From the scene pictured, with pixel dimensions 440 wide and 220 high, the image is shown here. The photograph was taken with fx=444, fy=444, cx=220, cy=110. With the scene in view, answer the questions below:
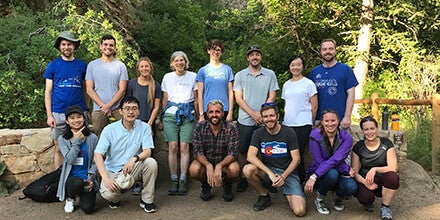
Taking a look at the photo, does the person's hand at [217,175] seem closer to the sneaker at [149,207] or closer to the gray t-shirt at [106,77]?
the sneaker at [149,207]

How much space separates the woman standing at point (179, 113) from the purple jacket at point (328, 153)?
1.39 m

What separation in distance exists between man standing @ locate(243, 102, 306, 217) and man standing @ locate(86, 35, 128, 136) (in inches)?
65.2

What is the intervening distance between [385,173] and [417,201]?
36.7 inches

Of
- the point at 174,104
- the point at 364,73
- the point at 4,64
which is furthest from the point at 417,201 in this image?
the point at 4,64

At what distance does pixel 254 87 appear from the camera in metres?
4.94

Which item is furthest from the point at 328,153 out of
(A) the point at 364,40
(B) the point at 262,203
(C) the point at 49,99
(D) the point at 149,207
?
(A) the point at 364,40

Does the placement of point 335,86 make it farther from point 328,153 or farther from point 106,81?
point 106,81

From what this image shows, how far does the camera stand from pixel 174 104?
16.5 feet

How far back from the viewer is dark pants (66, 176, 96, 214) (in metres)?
4.43

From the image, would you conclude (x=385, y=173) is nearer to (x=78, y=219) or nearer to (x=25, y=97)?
(x=78, y=219)

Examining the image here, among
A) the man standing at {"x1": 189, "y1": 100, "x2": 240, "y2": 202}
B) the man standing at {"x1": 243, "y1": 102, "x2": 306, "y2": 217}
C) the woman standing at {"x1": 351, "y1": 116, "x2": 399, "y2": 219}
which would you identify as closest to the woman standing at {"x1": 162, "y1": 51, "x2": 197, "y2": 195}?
the man standing at {"x1": 189, "y1": 100, "x2": 240, "y2": 202}

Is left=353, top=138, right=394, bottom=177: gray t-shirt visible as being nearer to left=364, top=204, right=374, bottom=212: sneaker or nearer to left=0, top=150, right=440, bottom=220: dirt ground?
left=364, top=204, right=374, bottom=212: sneaker

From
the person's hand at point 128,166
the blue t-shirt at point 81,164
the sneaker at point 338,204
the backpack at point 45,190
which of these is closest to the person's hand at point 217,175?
the person's hand at point 128,166

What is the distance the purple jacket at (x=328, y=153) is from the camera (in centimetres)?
438
